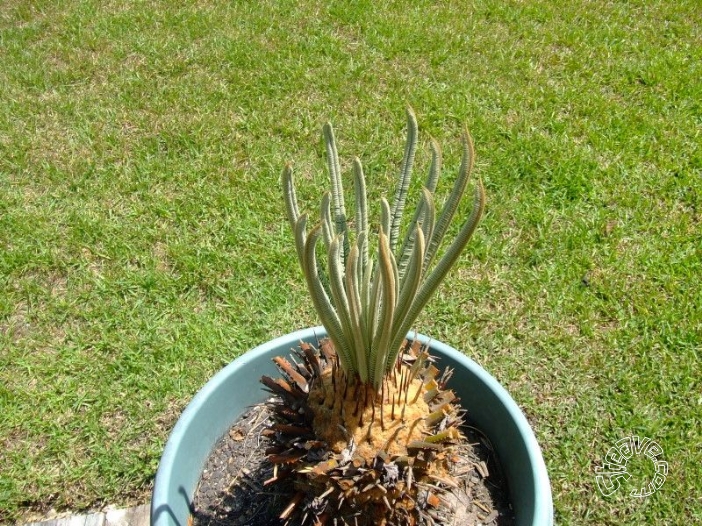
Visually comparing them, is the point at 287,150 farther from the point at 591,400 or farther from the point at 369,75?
the point at 591,400

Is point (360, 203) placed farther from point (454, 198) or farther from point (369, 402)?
point (369, 402)

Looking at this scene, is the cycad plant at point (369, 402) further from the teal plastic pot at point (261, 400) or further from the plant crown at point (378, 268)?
the teal plastic pot at point (261, 400)

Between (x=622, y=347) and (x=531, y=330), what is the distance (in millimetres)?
352

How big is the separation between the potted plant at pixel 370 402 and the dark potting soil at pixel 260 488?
59 mm

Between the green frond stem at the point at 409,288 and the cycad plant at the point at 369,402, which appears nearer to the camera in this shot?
the green frond stem at the point at 409,288

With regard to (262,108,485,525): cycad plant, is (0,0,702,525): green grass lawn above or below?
below

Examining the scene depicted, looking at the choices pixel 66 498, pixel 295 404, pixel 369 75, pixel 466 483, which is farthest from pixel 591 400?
pixel 369 75

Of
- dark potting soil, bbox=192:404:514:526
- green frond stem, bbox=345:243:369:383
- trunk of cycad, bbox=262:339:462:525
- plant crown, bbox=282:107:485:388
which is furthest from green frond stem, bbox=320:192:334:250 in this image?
dark potting soil, bbox=192:404:514:526

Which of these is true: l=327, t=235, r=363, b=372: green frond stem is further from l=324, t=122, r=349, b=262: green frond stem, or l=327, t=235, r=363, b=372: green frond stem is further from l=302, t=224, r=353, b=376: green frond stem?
l=324, t=122, r=349, b=262: green frond stem

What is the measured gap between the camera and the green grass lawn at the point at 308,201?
235 cm

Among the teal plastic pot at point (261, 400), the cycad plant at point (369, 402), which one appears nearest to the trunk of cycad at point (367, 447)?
the cycad plant at point (369, 402)

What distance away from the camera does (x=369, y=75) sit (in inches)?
157

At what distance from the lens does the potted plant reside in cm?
117

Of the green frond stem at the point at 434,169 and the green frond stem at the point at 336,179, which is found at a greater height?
the green frond stem at the point at 434,169
